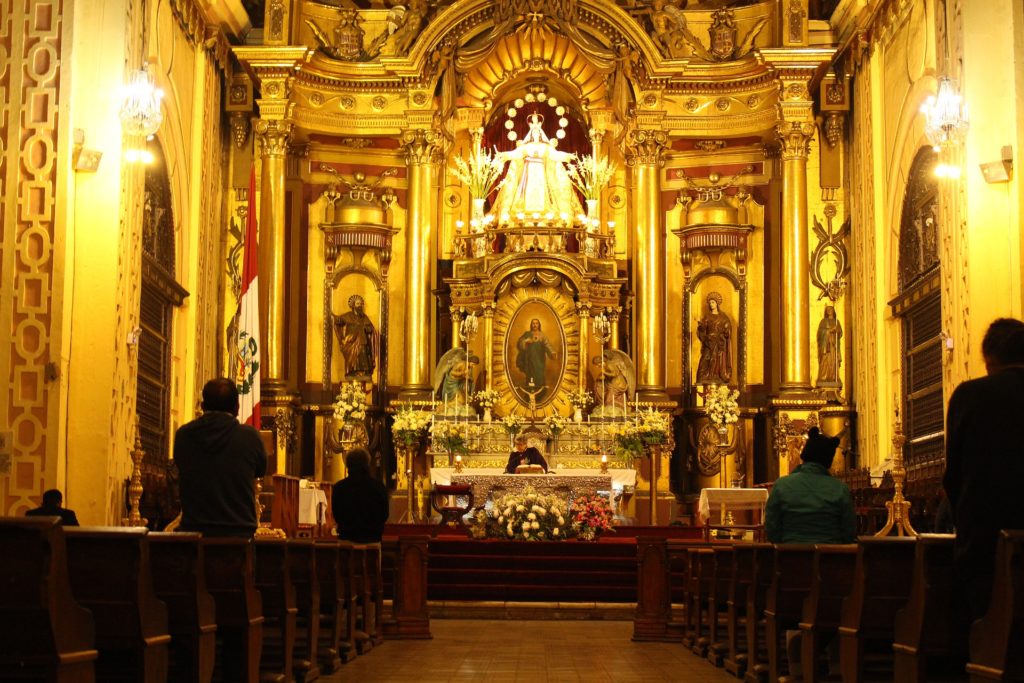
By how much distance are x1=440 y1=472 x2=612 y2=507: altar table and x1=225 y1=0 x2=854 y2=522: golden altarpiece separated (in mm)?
1458

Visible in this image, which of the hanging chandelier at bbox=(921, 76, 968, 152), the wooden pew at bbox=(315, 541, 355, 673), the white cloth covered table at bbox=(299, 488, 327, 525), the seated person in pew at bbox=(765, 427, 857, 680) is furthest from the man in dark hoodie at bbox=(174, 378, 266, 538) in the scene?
the white cloth covered table at bbox=(299, 488, 327, 525)

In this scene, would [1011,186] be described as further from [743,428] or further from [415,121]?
[415,121]

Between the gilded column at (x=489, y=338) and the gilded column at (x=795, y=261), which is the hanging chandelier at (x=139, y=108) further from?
the gilded column at (x=795, y=261)

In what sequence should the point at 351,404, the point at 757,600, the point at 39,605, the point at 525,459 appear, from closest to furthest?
the point at 39,605, the point at 757,600, the point at 525,459, the point at 351,404

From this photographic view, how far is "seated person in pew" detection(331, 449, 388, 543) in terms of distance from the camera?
1167 cm

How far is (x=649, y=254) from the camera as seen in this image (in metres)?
22.8

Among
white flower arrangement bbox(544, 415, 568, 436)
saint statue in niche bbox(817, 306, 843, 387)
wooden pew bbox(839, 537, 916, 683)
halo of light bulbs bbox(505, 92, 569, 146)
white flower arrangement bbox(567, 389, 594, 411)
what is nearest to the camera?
wooden pew bbox(839, 537, 916, 683)

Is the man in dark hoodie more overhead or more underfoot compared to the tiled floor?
more overhead

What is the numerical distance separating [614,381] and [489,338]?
2133 mm

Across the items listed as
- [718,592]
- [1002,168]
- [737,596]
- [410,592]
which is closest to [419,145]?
[1002,168]

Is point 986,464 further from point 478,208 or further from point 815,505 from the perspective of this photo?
point 478,208

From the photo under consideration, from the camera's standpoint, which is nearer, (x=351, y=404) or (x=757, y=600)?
(x=757, y=600)

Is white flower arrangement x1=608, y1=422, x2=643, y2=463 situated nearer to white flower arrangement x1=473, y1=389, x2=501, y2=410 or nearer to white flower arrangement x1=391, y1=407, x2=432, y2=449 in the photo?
white flower arrangement x1=473, y1=389, x2=501, y2=410

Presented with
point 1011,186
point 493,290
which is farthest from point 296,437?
point 1011,186
